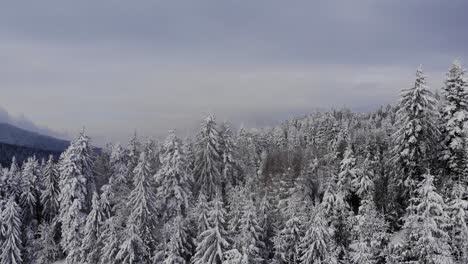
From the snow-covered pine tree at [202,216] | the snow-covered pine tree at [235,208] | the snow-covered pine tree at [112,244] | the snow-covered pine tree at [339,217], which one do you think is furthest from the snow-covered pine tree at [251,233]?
the snow-covered pine tree at [112,244]

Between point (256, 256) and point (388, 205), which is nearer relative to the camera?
point (256, 256)

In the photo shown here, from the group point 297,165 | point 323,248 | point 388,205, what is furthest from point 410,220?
point 297,165

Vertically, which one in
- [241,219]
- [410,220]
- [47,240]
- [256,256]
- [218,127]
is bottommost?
[47,240]

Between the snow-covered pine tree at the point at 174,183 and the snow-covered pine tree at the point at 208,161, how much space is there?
3.60 m

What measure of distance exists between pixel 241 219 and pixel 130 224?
38.6 ft

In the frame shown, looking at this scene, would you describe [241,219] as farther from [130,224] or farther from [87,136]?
[87,136]

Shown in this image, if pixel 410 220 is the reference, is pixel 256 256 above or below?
below

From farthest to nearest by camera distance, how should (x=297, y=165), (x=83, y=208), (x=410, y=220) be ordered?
(x=297, y=165) < (x=83, y=208) < (x=410, y=220)

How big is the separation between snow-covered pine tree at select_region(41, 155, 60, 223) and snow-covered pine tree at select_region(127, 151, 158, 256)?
24.9m

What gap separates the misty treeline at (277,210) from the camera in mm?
41531

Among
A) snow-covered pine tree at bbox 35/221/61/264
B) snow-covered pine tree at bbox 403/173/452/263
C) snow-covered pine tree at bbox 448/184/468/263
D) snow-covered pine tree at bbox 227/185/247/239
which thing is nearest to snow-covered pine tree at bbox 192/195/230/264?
snow-covered pine tree at bbox 227/185/247/239

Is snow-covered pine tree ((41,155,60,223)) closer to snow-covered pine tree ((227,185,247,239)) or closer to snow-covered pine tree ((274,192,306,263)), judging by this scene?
snow-covered pine tree ((227,185,247,239))

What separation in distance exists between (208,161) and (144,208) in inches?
450

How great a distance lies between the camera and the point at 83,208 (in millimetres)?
63094
